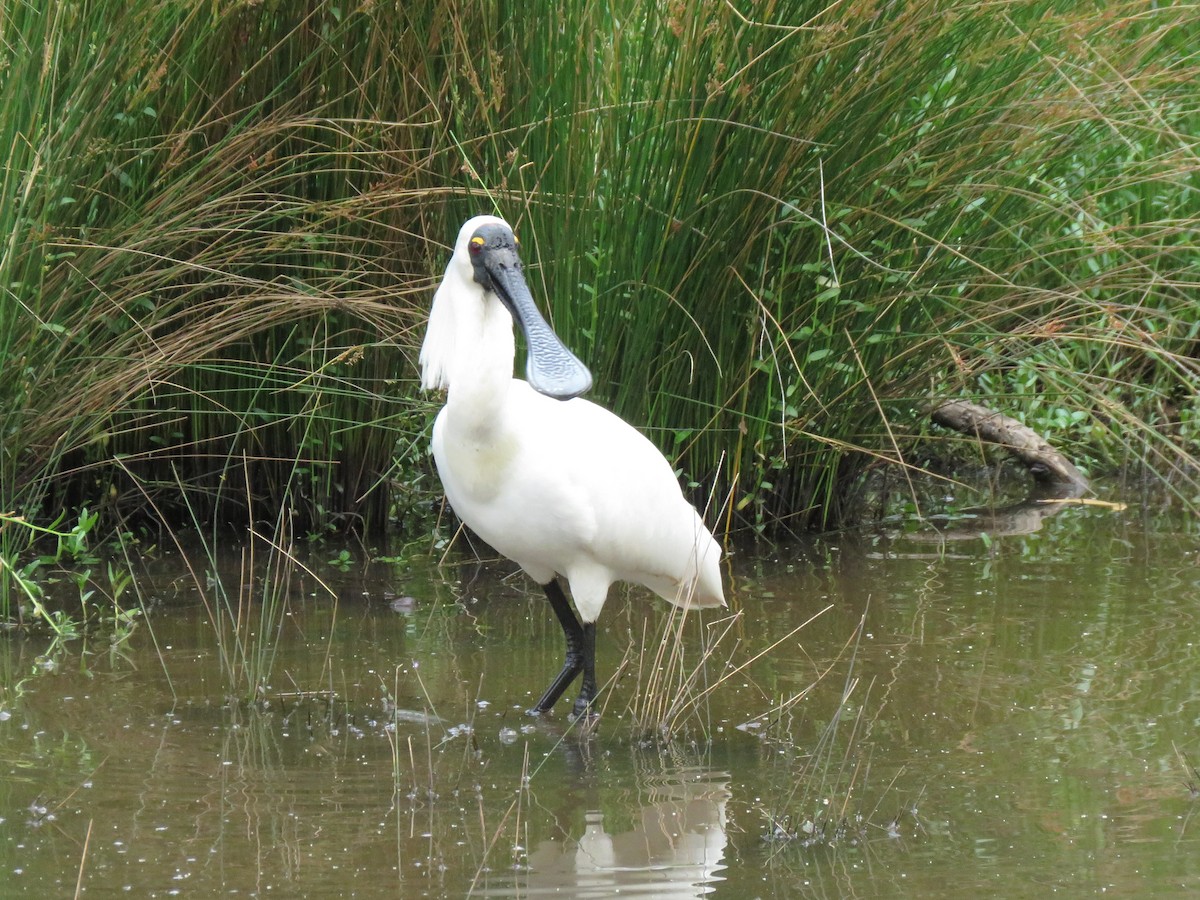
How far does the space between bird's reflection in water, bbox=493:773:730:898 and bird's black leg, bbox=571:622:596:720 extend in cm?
73

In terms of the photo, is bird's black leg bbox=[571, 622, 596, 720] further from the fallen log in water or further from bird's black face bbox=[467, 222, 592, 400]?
the fallen log in water

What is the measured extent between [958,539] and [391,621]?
7.78 feet

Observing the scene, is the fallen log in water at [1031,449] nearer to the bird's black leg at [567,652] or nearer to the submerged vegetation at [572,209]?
the submerged vegetation at [572,209]

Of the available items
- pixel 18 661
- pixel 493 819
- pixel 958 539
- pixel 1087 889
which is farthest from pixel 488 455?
pixel 958 539

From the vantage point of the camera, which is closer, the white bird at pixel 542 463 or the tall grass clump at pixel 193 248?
the white bird at pixel 542 463

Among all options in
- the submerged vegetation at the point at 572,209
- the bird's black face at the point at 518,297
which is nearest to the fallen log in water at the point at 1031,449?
the submerged vegetation at the point at 572,209

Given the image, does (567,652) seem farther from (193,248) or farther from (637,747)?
(193,248)

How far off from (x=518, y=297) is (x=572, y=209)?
3.75ft

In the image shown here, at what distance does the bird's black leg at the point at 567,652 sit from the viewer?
481cm

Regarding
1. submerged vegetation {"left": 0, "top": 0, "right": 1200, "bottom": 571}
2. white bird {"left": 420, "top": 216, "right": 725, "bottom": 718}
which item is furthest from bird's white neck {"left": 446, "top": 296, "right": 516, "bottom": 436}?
submerged vegetation {"left": 0, "top": 0, "right": 1200, "bottom": 571}

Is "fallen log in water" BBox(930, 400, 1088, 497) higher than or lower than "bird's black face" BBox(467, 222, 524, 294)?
lower

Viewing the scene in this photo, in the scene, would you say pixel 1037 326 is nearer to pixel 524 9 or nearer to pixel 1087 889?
pixel 524 9

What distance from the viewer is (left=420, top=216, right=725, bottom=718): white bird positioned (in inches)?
181

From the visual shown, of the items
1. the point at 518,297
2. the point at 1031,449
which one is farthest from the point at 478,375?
the point at 1031,449
